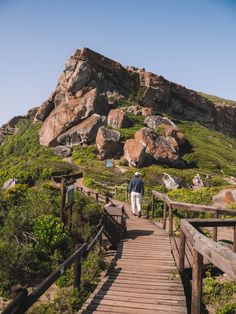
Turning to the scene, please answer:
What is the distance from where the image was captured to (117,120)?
50.0m

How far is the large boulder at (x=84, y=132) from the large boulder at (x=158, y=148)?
21.7ft

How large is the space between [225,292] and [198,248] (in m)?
4.54

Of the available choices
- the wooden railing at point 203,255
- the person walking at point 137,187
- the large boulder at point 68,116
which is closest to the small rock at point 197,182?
the person walking at point 137,187

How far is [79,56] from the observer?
6178 cm

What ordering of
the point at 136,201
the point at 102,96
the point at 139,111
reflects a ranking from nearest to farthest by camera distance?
1. the point at 136,201
2. the point at 102,96
3. the point at 139,111

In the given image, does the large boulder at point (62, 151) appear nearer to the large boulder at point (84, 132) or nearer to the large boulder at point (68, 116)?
the large boulder at point (84, 132)

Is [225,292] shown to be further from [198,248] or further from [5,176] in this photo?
[5,176]

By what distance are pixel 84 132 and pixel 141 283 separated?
129ft

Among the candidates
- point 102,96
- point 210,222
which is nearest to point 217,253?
point 210,222

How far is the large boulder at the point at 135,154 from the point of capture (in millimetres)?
38031

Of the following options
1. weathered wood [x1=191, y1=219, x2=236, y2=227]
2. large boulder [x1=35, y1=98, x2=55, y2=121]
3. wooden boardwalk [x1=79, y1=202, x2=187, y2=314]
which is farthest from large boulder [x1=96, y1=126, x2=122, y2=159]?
weathered wood [x1=191, y1=219, x2=236, y2=227]

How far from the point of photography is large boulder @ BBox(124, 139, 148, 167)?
38031 mm

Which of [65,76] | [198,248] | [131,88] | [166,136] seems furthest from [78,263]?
[131,88]

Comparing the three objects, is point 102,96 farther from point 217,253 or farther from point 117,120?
point 217,253
